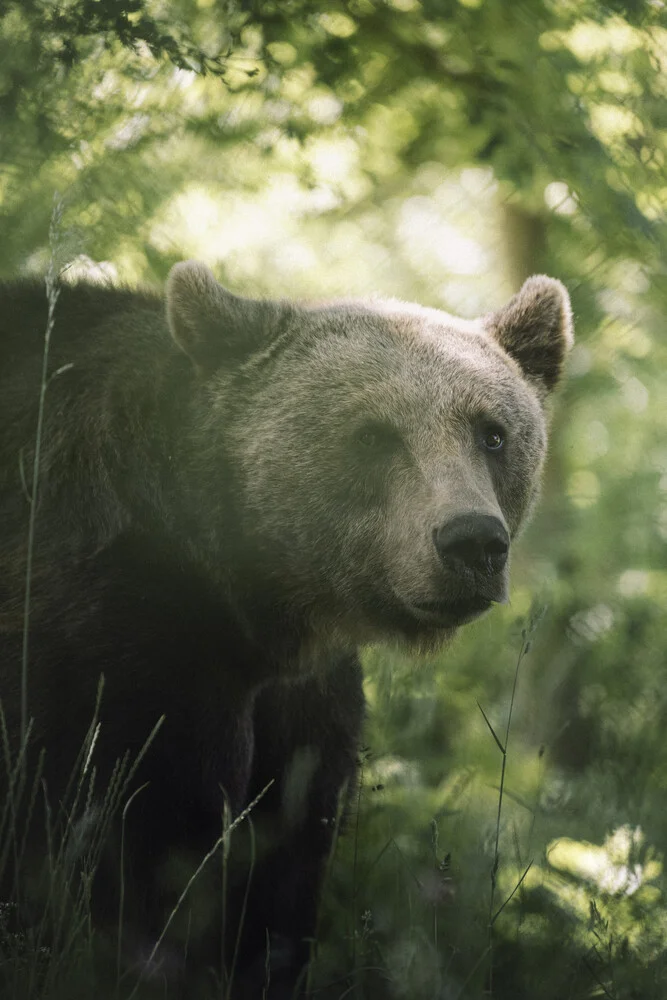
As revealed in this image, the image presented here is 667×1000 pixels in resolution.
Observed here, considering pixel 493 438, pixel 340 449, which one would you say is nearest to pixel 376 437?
pixel 340 449

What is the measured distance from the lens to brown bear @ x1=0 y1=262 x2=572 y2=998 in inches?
151

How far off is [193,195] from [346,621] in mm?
3801

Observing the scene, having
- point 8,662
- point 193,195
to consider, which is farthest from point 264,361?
point 193,195

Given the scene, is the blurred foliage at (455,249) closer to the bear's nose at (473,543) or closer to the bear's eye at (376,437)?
the bear's nose at (473,543)

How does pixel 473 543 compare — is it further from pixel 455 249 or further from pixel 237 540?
pixel 455 249

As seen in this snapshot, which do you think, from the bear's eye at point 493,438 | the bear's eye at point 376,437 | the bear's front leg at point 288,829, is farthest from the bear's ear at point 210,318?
the bear's front leg at point 288,829

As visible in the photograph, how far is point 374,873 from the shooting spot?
184 inches

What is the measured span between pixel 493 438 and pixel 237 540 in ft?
3.74

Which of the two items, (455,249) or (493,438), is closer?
(493,438)

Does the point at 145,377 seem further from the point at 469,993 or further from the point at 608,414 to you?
the point at 608,414

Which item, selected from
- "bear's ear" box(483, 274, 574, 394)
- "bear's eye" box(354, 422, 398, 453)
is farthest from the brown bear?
"bear's ear" box(483, 274, 574, 394)

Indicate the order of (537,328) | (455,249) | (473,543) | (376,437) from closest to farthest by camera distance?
(473,543)
(376,437)
(537,328)
(455,249)

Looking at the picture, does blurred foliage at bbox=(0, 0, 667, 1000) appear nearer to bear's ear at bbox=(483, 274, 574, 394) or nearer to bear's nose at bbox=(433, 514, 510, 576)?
bear's nose at bbox=(433, 514, 510, 576)

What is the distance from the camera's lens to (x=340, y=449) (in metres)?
4.30
